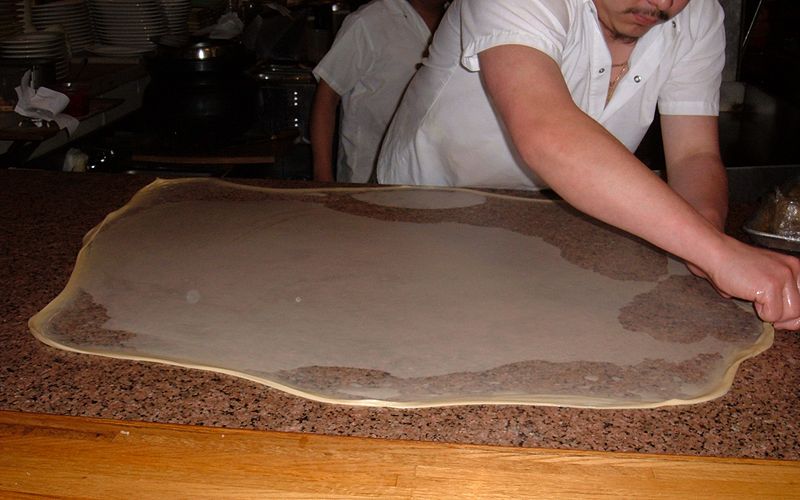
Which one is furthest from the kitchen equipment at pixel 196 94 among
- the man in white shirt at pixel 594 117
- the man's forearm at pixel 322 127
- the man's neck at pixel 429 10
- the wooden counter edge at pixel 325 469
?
the wooden counter edge at pixel 325 469

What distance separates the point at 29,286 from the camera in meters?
1.15

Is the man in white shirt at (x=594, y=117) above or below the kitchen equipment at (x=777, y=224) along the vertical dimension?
above

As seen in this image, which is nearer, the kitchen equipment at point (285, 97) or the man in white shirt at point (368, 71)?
the man in white shirt at point (368, 71)

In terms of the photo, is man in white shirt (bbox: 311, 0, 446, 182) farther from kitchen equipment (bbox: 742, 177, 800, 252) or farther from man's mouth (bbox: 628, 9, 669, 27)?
kitchen equipment (bbox: 742, 177, 800, 252)

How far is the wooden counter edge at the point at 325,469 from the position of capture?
0.73 m

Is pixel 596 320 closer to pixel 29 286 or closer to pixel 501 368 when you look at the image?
pixel 501 368

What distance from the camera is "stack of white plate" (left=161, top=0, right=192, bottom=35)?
353 centimetres

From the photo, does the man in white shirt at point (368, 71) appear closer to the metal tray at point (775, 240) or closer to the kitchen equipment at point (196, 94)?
the kitchen equipment at point (196, 94)

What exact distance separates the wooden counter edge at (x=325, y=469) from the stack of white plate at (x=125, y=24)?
2695 mm

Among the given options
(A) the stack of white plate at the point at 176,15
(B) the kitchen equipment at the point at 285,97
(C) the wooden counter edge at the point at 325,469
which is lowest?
(B) the kitchen equipment at the point at 285,97

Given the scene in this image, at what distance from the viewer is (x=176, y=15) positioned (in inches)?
141

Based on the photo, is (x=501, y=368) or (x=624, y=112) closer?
(x=501, y=368)

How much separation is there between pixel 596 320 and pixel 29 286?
801 millimetres

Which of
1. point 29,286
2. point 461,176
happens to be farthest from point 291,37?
point 29,286
